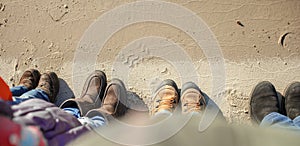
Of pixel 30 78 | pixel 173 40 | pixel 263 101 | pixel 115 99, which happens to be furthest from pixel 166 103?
pixel 30 78

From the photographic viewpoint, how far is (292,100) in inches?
72.5

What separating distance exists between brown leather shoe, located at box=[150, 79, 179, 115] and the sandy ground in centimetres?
7

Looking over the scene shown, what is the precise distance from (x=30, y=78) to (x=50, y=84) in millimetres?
124

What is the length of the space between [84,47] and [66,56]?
0.11 metres

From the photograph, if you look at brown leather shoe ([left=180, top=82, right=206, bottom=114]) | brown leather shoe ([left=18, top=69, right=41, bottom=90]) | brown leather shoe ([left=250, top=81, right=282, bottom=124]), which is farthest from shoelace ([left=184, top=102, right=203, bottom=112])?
brown leather shoe ([left=18, top=69, right=41, bottom=90])

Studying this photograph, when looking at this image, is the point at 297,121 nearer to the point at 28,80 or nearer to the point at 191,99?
the point at 191,99

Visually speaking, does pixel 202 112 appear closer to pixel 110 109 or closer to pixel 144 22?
pixel 110 109

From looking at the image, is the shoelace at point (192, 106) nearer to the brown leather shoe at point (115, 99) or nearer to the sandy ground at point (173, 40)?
the sandy ground at point (173, 40)

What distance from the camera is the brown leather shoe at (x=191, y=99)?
1.83 metres

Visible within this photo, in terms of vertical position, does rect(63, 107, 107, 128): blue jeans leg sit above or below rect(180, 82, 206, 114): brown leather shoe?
below

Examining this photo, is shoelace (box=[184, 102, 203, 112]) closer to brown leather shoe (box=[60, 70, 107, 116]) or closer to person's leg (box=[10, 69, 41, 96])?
brown leather shoe (box=[60, 70, 107, 116])

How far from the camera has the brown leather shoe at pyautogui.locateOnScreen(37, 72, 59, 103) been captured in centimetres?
200

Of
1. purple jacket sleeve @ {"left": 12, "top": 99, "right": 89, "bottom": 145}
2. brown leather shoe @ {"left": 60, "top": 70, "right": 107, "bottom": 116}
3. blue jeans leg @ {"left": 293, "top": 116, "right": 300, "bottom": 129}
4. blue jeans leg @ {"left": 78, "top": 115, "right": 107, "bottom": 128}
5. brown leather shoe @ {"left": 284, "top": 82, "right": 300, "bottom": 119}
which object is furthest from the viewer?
brown leather shoe @ {"left": 60, "top": 70, "right": 107, "bottom": 116}

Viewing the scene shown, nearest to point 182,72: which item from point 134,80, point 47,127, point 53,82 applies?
point 134,80
